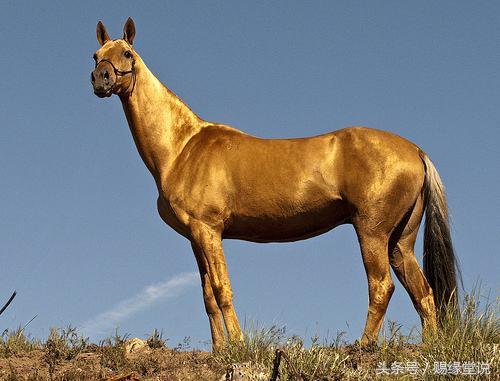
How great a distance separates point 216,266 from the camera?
9039mm

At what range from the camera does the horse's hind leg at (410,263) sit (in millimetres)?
9461

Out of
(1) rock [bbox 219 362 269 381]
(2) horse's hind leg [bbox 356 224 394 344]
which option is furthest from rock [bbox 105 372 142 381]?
(2) horse's hind leg [bbox 356 224 394 344]

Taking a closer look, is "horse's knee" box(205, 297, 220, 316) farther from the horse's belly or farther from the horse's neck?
the horse's neck

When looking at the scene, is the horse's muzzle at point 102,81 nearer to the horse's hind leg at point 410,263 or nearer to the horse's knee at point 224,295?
the horse's knee at point 224,295

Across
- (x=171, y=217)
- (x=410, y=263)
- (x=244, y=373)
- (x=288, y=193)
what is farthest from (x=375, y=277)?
(x=171, y=217)

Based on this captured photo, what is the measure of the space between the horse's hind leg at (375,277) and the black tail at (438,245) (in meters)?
0.97

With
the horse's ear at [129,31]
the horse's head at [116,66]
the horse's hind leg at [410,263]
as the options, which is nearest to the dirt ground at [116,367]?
the horse's hind leg at [410,263]

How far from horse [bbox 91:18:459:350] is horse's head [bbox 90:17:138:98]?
0.01 metres

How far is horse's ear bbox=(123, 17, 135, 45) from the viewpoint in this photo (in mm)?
10141

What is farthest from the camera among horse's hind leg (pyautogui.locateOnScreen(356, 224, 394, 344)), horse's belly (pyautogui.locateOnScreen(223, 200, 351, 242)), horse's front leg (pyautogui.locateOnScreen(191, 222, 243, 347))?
horse's belly (pyautogui.locateOnScreen(223, 200, 351, 242))

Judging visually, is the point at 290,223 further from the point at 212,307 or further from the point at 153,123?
the point at 153,123

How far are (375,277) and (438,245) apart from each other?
4.29 feet

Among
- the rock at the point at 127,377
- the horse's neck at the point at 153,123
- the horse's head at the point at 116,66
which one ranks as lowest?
the rock at the point at 127,377

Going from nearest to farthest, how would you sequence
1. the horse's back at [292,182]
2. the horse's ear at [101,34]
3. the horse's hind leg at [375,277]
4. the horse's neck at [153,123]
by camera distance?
1. the horse's hind leg at [375,277]
2. the horse's back at [292,182]
3. the horse's neck at [153,123]
4. the horse's ear at [101,34]
